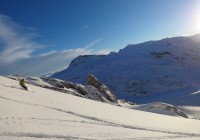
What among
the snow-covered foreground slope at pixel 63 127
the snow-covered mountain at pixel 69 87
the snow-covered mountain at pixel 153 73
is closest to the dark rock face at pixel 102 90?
the snow-covered mountain at pixel 69 87

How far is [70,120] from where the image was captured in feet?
55.3

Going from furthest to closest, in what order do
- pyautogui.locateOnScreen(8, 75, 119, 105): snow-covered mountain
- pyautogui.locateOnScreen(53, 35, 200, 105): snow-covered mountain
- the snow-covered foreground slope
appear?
pyautogui.locateOnScreen(53, 35, 200, 105): snow-covered mountain < pyautogui.locateOnScreen(8, 75, 119, 105): snow-covered mountain < the snow-covered foreground slope

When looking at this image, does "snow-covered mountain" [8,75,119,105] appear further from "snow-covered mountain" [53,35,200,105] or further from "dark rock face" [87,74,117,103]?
"snow-covered mountain" [53,35,200,105]

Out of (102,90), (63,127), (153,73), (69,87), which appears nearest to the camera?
(63,127)

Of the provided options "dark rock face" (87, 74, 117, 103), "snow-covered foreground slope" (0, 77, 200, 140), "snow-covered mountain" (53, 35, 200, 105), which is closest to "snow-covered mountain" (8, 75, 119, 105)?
"dark rock face" (87, 74, 117, 103)

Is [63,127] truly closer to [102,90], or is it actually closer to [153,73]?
[102,90]

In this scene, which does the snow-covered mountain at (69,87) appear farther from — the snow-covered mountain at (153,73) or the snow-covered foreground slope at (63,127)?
the snow-covered mountain at (153,73)

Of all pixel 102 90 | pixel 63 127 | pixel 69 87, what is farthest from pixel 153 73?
pixel 63 127

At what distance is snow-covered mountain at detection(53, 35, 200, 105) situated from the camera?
115412mm

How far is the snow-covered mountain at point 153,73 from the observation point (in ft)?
379

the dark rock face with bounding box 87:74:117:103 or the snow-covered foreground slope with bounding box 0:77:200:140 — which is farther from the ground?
the dark rock face with bounding box 87:74:117:103

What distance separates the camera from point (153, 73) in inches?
5463

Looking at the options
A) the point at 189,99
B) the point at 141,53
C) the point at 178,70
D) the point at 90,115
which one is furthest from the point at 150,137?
the point at 141,53

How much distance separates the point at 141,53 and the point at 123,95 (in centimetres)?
7468
